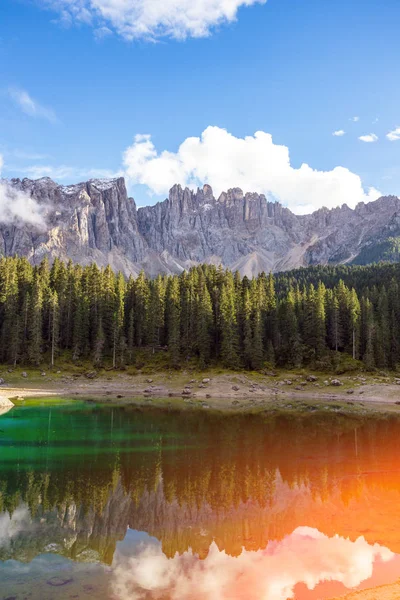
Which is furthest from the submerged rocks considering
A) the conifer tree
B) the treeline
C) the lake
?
the lake

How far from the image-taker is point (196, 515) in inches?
780

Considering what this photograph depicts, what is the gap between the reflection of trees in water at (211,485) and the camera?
1847 centimetres

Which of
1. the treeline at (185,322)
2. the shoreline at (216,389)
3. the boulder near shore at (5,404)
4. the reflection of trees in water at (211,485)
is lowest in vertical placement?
the shoreline at (216,389)

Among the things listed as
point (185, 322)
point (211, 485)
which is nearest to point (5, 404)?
point (211, 485)

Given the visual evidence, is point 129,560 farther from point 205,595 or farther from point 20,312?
point 20,312

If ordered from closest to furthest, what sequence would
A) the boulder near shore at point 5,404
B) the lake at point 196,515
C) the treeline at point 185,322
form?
the lake at point 196,515 < the boulder near shore at point 5,404 < the treeline at point 185,322

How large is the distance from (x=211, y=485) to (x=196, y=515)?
4.27 meters

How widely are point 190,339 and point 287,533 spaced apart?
74.7 meters

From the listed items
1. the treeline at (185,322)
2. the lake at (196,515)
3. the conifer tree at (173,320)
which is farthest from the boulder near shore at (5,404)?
the conifer tree at (173,320)

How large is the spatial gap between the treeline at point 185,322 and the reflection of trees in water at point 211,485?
1928 inches

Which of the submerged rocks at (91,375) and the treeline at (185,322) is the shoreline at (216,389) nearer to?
the submerged rocks at (91,375)

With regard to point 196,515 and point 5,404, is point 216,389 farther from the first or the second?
point 196,515

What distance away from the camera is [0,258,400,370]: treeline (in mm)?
86250

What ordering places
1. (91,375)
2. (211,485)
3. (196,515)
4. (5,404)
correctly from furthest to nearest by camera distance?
(91,375) → (5,404) → (211,485) → (196,515)
